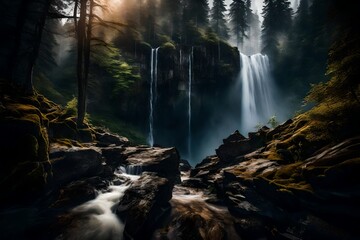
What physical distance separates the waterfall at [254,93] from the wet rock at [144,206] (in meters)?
37.7

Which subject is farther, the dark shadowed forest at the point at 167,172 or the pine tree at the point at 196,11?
the pine tree at the point at 196,11

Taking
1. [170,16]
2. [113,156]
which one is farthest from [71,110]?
[170,16]

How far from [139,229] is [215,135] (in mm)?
40048

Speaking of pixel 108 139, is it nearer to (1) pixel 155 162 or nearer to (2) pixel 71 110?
(2) pixel 71 110

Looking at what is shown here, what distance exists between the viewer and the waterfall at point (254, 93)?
46875mm

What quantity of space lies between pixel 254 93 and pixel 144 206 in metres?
42.3

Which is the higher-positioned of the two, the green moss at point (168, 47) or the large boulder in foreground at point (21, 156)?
the green moss at point (168, 47)

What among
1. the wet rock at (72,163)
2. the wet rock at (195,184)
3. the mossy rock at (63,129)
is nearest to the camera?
the wet rock at (72,163)

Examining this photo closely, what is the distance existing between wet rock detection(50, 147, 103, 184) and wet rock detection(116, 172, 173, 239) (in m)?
2.76

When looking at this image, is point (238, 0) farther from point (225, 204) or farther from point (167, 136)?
point (225, 204)

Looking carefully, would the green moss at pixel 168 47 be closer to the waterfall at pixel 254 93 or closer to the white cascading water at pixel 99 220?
the waterfall at pixel 254 93

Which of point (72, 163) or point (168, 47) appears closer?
point (72, 163)

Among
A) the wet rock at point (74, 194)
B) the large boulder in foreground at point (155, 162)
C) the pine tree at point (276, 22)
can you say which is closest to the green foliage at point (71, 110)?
the large boulder in foreground at point (155, 162)

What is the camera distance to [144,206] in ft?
30.6
